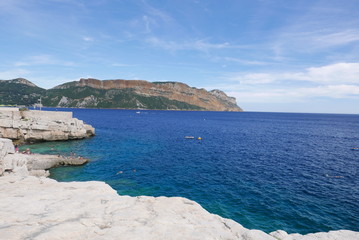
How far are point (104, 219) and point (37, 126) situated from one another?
5536cm

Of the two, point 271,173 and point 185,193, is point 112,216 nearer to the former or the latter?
point 185,193

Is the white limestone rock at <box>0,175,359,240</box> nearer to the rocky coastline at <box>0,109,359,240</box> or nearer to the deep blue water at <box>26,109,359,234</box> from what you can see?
the rocky coastline at <box>0,109,359,240</box>

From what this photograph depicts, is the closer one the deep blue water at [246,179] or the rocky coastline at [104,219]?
the rocky coastline at [104,219]

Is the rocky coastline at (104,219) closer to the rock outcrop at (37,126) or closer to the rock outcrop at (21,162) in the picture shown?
the rock outcrop at (21,162)

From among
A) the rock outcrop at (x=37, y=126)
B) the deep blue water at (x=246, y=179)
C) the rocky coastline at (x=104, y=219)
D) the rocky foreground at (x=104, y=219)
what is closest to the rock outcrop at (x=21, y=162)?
the deep blue water at (x=246, y=179)

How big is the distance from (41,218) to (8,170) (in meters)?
20.4

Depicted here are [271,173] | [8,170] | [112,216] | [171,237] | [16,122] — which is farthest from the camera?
[16,122]

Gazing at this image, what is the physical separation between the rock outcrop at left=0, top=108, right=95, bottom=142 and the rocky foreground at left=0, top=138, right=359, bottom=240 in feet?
147

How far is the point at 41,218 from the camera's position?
37.2 ft

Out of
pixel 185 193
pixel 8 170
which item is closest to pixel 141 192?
pixel 185 193

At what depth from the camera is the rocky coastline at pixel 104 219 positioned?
33.3 feet

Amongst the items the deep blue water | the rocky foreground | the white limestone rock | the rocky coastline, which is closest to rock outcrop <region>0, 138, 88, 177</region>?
the deep blue water

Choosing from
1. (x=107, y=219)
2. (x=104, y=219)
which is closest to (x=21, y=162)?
(x=104, y=219)

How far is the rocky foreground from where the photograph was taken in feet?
33.3
